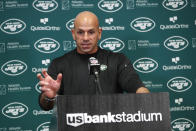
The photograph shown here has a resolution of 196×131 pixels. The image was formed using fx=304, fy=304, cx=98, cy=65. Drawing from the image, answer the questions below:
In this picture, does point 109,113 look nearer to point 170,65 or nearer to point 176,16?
point 170,65

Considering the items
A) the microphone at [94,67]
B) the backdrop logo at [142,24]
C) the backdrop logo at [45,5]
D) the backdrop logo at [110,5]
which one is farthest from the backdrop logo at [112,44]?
the microphone at [94,67]

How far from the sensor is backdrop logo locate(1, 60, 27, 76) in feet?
11.2

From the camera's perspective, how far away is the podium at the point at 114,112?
1.42 meters

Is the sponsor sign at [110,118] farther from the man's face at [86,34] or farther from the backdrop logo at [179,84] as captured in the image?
the backdrop logo at [179,84]

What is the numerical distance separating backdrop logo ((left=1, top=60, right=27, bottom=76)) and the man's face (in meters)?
1.08

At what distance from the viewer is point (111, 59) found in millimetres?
2664

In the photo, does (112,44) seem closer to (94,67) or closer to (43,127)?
(43,127)

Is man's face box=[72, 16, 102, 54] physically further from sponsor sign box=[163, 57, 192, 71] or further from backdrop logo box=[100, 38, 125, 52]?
sponsor sign box=[163, 57, 192, 71]

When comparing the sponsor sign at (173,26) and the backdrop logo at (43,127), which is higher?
the sponsor sign at (173,26)

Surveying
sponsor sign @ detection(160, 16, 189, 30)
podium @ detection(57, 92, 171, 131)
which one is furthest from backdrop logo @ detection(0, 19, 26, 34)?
podium @ detection(57, 92, 171, 131)

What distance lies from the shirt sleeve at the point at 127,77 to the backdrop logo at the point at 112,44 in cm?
92

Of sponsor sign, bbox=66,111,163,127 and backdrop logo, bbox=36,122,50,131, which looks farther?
backdrop logo, bbox=36,122,50,131

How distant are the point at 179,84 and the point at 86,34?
1562 millimetres

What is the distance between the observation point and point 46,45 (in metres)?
3.50
